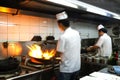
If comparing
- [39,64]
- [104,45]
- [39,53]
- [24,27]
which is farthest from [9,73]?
[104,45]

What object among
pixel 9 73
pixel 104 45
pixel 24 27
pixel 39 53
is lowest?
pixel 9 73

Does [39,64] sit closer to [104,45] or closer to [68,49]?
[68,49]

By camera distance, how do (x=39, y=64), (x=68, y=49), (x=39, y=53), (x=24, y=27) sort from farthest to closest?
(x=24, y=27), (x=39, y=53), (x=39, y=64), (x=68, y=49)

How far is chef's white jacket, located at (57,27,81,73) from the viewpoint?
2.16 metres

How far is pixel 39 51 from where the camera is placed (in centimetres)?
267

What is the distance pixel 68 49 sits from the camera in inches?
86.4

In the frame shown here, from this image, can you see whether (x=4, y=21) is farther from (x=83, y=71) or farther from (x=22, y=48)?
(x=83, y=71)

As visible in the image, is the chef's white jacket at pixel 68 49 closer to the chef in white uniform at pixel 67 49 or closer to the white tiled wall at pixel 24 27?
the chef in white uniform at pixel 67 49

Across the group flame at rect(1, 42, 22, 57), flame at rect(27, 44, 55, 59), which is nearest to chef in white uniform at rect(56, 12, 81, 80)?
flame at rect(27, 44, 55, 59)

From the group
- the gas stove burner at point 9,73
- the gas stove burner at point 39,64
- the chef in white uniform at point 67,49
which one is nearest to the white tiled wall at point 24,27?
the gas stove burner at point 39,64

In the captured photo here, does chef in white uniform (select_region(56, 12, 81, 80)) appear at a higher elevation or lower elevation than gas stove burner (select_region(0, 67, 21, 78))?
higher

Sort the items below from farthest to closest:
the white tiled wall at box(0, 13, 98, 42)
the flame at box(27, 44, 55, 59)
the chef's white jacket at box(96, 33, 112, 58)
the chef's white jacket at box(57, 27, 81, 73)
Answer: the chef's white jacket at box(96, 33, 112, 58), the white tiled wall at box(0, 13, 98, 42), the flame at box(27, 44, 55, 59), the chef's white jacket at box(57, 27, 81, 73)

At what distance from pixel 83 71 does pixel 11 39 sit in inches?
59.1

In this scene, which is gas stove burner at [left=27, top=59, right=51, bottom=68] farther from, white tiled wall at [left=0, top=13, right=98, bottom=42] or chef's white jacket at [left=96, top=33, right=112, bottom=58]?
chef's white jacket at [left=96, top=33, right=112, bottom=58]
